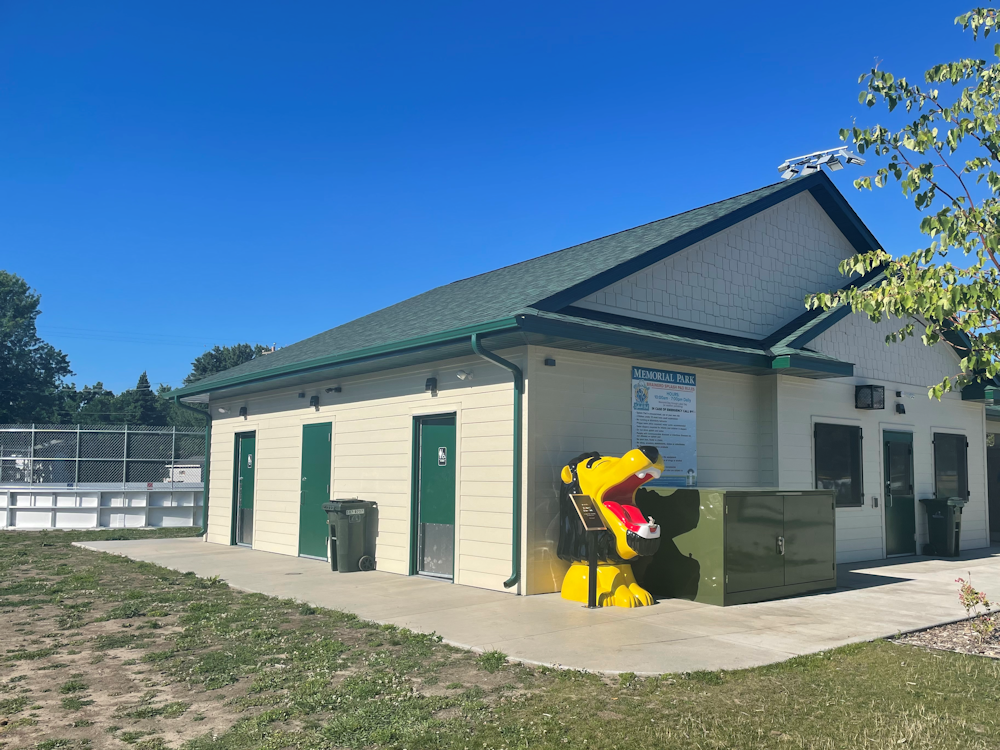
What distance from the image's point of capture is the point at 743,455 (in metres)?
12.3

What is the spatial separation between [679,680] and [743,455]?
705 centimetres

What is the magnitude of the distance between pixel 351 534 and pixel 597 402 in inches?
168

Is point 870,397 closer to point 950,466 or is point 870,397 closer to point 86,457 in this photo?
point 950,466

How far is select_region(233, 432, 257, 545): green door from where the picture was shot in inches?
629

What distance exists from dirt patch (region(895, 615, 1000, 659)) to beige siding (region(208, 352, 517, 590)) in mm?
4474

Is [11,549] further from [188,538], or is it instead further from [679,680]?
[679,680]

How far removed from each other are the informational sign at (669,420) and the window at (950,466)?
264 inches

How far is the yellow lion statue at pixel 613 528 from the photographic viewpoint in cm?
866

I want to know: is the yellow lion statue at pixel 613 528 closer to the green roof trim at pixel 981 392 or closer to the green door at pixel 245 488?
the green door at pixel 245 488

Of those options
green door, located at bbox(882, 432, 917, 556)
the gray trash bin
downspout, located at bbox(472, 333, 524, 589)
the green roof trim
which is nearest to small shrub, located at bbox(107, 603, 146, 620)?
the gray trash bin

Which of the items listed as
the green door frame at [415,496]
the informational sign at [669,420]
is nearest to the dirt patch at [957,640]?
the informational sign at [669,420]

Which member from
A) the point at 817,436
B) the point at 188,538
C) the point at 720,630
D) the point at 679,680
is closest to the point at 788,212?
the point at 817,436

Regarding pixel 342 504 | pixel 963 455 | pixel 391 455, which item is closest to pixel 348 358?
pixel 391 455

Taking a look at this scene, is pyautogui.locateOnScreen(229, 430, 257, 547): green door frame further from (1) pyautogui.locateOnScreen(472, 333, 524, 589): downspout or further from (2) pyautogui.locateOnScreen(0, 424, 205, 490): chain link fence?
(1) pyautogui.locateOnScreen(472, 333, 524, 589): downspout
